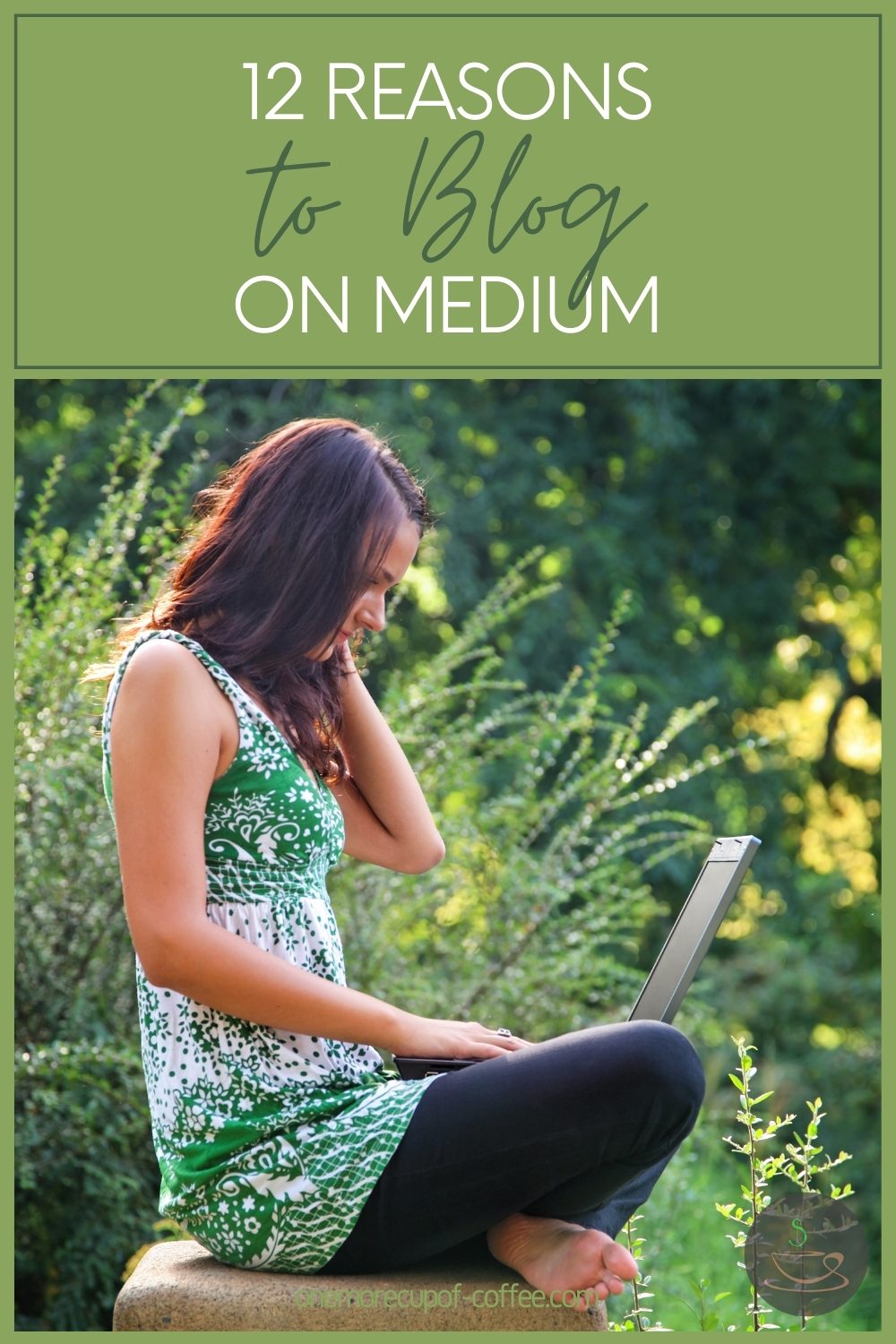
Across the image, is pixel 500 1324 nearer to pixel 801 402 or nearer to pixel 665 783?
pixel 665 783

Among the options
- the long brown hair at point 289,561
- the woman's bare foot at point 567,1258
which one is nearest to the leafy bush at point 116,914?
the long brown hair at point 289,561

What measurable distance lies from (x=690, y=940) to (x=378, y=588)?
651 millimetres

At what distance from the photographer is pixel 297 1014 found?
70.8 inches

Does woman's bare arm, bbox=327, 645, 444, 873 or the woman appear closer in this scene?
the woman

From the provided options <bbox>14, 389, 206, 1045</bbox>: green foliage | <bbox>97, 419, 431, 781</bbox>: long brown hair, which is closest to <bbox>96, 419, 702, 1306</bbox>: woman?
<bbox>97, 419, 431, 781</bbox>: long brown hair

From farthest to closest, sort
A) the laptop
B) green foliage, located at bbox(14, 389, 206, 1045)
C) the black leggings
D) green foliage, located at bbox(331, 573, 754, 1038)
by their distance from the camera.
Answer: green foliage, located at bbox(331, 573, 754, 1038) < green foliage, located at bbox(14, 389, 206, 1045) < the laptop < the black leggings

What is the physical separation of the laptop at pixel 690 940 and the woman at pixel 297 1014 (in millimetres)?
42

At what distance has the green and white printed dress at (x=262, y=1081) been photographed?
183 cm

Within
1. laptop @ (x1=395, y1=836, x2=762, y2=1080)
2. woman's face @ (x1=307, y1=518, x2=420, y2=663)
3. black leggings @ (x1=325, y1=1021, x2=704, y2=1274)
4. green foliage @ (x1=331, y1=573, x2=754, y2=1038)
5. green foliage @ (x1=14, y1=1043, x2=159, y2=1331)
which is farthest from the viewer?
green foliage @ (x1=331, y1=573, x2=754, y2=1038)

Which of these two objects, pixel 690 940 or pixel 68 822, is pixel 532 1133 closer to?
pixel 690 940

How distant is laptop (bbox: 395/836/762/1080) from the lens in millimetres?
1934

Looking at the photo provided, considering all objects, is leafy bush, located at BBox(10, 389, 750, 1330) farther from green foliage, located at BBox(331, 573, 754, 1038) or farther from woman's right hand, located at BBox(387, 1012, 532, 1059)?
woman's right hand, located at BBox(387, 1012, 532, 1059)

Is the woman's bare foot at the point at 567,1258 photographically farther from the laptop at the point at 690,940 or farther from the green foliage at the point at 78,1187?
the green foliage at the point at 78,1187

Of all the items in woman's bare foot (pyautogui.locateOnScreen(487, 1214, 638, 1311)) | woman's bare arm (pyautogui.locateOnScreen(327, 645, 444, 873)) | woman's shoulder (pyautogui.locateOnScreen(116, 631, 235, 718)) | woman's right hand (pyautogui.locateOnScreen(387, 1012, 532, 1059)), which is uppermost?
woman's shoulder (pyautogui.locateOnScreen(116, 631, 235, 718))
